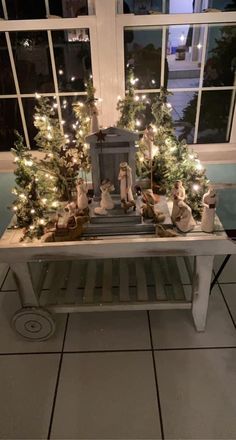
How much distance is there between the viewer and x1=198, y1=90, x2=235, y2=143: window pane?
2.33 m

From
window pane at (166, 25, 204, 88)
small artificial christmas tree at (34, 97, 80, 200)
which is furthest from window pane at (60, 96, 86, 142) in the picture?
small artificial christmas tree at (34, 97, 80, 200)

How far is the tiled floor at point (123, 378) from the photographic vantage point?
1216 millimetres

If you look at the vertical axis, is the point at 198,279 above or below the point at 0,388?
above

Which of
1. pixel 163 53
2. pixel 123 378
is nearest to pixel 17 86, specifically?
pixel 163 53

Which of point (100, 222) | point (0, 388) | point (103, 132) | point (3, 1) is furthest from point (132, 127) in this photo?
point (0, 388)

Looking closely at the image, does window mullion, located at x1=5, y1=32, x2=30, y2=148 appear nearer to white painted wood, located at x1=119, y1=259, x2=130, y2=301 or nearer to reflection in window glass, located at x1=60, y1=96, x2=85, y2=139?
reflection in window glass, located at x1=60, y1=96, x2=85, y2=139

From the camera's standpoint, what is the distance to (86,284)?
1604mm

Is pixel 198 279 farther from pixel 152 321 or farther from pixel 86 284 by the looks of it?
pixel 86 284

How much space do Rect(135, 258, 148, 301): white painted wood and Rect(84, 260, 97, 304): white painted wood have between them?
0.20 metres

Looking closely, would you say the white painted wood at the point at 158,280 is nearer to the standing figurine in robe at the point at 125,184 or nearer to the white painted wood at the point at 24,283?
the standing figurine in robe at the point at 125,184

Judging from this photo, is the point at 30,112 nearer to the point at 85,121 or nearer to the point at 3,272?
the point at 85,121

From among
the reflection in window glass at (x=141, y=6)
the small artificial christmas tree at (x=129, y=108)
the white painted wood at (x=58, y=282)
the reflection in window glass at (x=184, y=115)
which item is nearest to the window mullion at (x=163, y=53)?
the reflection in window glass at (x=141, y=6)

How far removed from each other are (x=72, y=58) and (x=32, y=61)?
0.24 m

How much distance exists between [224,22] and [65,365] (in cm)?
196
